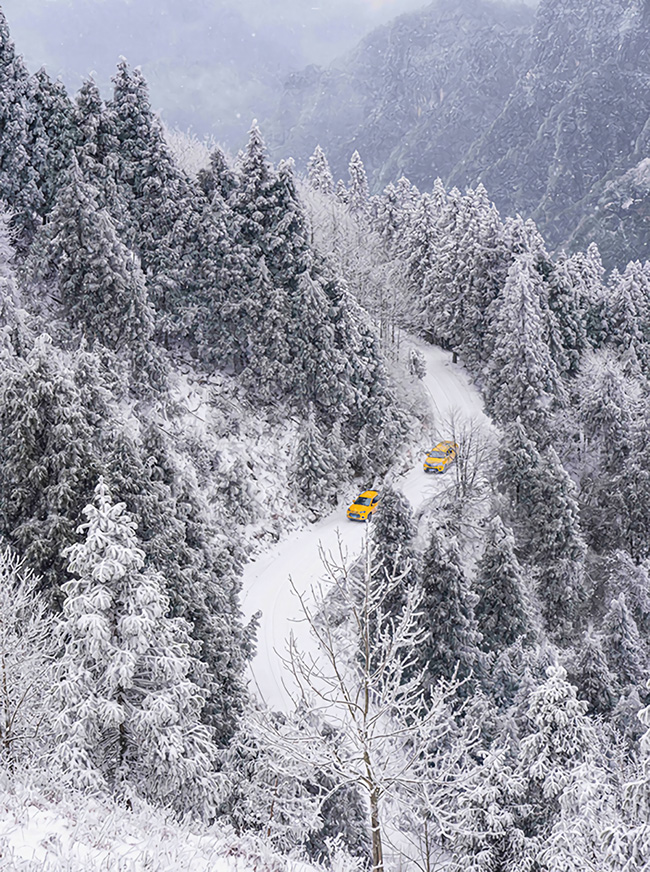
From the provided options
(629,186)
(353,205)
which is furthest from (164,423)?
(629,186)

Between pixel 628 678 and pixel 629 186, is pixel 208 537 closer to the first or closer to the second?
pixel 628 678

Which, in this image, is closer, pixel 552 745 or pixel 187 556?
pixel 552 745

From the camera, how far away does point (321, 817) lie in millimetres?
17156

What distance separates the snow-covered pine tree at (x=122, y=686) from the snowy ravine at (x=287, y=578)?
14.6 feet

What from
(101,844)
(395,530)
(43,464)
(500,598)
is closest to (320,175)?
(395,530)

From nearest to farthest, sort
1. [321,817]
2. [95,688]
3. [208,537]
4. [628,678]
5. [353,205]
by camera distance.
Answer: [95,688] → [321,817] → [208,537] → [628,678] → [353,205]

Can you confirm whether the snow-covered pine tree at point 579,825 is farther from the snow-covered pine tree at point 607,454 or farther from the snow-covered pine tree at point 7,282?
the snow-covered pine tree at point 607,454

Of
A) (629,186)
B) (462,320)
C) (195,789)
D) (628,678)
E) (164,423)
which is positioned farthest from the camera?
(629,186)

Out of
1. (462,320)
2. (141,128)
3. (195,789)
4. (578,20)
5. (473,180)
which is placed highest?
(578,20)

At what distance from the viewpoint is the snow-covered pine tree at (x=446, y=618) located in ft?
78.2

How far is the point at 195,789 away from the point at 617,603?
2026 centimetres

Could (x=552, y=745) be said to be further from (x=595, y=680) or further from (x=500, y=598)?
(x=500, y=598)

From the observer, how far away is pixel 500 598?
27.2m

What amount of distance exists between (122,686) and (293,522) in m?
22.5
